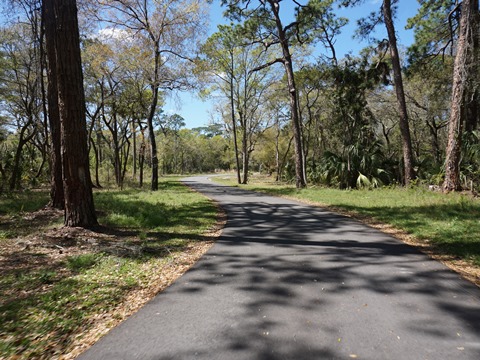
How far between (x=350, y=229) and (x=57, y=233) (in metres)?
6.59

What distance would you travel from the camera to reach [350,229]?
23.1 feet

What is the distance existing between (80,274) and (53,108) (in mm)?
6425

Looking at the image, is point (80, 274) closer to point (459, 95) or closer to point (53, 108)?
point (53, 108)

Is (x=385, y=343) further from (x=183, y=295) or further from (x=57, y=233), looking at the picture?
(x=57, y=233)

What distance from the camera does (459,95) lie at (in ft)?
33.5

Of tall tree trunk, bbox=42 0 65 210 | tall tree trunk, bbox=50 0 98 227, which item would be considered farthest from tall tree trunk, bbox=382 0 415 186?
tall tree trunk, bbox=42 0 65 210

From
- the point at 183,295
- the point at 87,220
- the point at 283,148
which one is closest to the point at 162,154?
the point at 283,148

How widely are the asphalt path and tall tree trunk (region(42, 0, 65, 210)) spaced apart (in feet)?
20.5

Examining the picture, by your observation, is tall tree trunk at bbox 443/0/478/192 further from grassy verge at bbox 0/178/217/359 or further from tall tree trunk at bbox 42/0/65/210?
tall tree trunk at bbox 42/0/65/210

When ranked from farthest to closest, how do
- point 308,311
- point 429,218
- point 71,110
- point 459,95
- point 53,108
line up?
1. point 459,95
2. point 53,108
3. point 429,218
4. point 71,110
5. point 308,311

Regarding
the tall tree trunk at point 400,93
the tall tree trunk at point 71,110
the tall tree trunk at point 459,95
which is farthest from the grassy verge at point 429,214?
the tall tree trunk at point 71,110

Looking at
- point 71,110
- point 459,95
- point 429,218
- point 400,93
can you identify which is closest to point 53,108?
point 71,110

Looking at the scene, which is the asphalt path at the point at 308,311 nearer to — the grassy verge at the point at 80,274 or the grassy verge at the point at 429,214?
the grassy verge at the point at 80,274

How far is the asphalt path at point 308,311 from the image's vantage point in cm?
259
